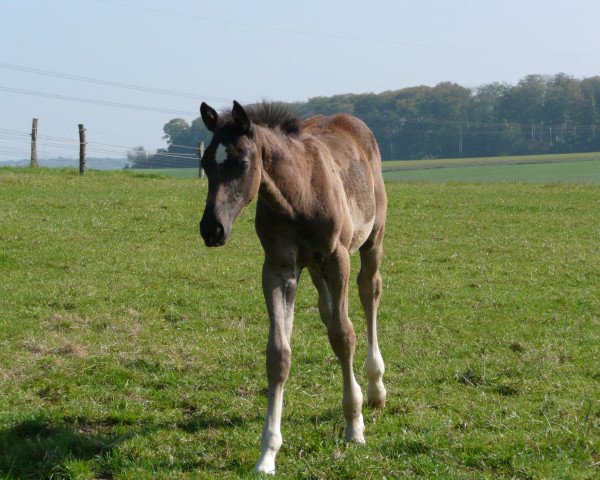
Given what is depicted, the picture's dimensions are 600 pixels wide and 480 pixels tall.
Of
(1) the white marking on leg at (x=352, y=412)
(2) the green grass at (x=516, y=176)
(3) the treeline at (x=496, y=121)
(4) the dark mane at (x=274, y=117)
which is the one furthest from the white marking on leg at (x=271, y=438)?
(3) the treeline at (x=496, y=121)

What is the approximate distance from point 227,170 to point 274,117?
1.02 m

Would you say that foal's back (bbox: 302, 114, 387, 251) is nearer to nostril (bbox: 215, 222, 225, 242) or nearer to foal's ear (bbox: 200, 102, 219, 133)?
foal's ear (bbox: 200, 102, 219, 133)

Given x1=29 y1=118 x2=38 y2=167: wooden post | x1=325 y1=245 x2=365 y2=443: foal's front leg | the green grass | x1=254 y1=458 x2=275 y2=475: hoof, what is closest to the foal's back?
x1=325 y1=245 x2=365 y2=443: foal's front leg

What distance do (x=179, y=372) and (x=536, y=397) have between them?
296 centimetres

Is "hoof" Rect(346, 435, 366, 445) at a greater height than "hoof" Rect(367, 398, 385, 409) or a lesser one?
lesser

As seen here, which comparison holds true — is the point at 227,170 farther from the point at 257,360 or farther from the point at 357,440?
the point at 257,360

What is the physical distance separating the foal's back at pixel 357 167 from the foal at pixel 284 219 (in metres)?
0.09

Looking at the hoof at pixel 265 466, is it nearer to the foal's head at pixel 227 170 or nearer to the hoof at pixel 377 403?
the foal's head at pixel 227 170

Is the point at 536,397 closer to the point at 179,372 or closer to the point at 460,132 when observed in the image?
the point at 179,372

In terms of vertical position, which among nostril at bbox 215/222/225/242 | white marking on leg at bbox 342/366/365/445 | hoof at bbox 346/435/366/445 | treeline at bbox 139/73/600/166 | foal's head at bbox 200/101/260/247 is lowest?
hoof at bbox 346/435/366/445

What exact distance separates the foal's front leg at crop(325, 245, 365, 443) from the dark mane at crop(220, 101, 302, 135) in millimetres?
925

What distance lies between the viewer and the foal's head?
4.97 metres

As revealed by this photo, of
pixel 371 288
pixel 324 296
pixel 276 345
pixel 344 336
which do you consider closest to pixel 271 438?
pixel 276 345

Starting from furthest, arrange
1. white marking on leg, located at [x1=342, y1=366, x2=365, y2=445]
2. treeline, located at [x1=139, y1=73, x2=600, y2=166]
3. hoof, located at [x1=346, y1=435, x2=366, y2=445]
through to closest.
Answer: treeline, located at [x1=139, y1=73, x2=600, y2=166]
white marking on leg, located at [x1=342, y1=366, x2=365, y2=445]
hoof, located at [x1=346, y1=435, x2=366, y2=445]
